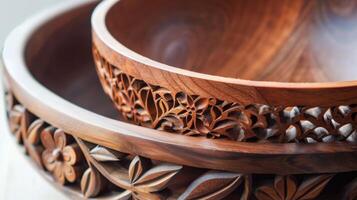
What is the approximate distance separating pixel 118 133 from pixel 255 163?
0.41 feet

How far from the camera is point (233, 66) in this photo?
0.84 metres

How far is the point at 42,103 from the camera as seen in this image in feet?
1.75

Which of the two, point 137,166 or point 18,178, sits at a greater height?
point 137,166

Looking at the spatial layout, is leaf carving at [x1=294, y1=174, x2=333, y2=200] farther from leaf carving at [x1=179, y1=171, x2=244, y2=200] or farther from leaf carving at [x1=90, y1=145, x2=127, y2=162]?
leaf carving at [x1=90, y1=145, x2=127, y2=162]

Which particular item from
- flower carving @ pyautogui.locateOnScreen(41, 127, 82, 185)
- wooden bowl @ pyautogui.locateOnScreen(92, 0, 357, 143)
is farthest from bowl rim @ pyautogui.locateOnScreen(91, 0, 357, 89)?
flower carving @ pyautogui.locateOnScreen(41, 127, 82, 185)

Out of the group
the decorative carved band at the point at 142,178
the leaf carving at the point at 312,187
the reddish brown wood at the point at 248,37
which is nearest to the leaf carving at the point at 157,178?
the decorative carved band at the point at 142,178

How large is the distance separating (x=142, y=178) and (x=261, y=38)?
18.0 inches

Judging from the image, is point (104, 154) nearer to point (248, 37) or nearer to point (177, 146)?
point (177, 146)

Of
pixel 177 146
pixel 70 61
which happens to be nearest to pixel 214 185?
pixel 177 146

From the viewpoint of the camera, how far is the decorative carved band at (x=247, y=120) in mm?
439

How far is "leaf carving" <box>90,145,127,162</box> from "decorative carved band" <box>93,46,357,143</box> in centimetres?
4

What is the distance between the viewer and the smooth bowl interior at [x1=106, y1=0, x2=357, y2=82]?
0.81 meters

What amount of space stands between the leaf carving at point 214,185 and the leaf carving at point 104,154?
7 centimetres

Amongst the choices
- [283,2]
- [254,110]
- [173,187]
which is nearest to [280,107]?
[254,110]
